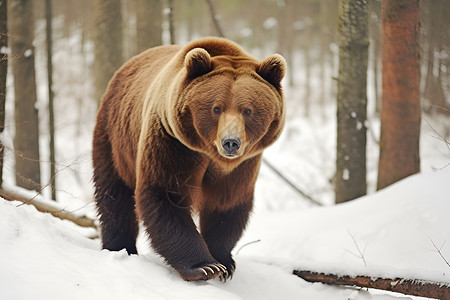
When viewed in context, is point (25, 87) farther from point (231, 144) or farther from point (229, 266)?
point (231, 144)

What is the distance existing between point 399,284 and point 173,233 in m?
1.75

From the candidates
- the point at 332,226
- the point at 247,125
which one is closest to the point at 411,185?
the point at 332,226

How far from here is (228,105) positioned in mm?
3756

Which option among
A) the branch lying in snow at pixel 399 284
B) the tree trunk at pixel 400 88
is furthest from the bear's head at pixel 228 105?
the tree trunk at pixel 400 88

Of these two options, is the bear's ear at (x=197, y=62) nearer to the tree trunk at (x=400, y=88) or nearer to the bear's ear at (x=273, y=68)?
the bear's ear at (x=273, y=68)

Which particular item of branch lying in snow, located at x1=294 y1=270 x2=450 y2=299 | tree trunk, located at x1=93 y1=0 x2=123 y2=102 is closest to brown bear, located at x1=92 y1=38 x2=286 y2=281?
branch lying in snow, located at x1=294 y1=270 x2=450 y2=299

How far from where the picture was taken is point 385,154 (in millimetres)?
6215

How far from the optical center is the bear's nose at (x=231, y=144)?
352 centimetres

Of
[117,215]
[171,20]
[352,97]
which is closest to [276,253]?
[117,215]

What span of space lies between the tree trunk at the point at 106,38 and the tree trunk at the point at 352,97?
140 inches

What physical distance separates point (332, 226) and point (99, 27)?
4.85 meters

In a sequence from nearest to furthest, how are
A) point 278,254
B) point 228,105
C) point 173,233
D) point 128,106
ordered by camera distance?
point 228,105 < point 173,233 < point 128,106 < point 278,254

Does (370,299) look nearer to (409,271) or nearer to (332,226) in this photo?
(409,271)

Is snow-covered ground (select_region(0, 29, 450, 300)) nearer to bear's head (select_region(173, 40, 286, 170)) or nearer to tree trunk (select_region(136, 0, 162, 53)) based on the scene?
bear's head (select_region(173, 40, 286, 170))
